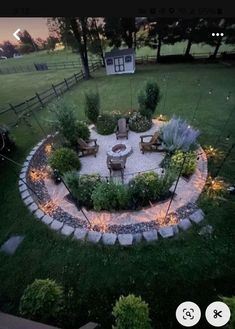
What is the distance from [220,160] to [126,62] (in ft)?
62.7

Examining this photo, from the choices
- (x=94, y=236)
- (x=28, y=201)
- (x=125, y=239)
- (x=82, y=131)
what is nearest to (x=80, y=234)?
(x=94, y=236)

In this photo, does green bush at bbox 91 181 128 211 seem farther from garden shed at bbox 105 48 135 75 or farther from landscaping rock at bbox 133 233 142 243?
garden shed at bbox 105 48 135 75

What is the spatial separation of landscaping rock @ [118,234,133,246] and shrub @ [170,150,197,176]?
3153mm

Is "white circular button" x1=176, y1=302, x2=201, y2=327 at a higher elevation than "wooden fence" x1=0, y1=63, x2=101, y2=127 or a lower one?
higher

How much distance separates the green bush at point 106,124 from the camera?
1267cm

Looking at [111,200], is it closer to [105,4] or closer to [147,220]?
[147,220]

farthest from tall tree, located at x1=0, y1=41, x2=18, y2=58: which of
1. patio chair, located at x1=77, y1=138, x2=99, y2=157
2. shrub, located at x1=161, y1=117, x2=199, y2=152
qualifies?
shrub, located at x1=161, y1=117, x2=199, y2=152

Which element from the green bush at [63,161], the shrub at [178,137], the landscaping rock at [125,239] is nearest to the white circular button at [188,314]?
the landscaping rock at [125,239]

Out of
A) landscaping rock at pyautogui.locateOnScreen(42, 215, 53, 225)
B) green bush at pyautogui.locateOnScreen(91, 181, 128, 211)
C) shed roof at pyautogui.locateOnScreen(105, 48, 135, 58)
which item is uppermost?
green bush at pyautogui.locateOnScreen(91, 181, 128, 211)

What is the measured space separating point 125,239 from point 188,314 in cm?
270

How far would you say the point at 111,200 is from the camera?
8234 millimetres

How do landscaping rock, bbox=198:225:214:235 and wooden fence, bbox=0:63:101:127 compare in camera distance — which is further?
wooden fence, bbox=0:63:101:127

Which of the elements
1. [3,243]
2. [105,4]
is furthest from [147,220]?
[105,4]

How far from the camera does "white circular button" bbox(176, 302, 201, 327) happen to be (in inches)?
193
